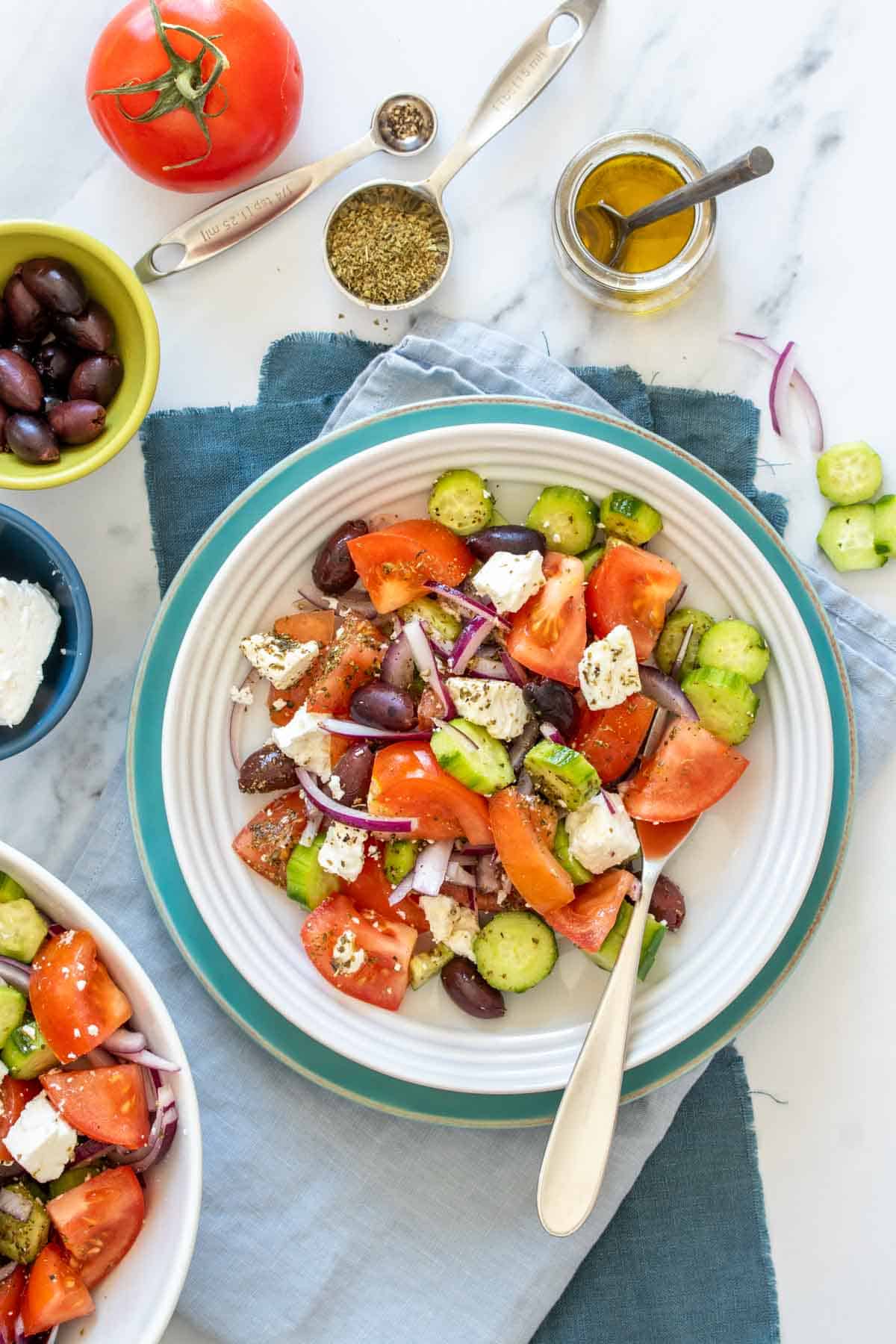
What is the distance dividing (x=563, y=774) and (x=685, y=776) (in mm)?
295

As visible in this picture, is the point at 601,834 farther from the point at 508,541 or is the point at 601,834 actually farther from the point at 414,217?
the point at 414,217

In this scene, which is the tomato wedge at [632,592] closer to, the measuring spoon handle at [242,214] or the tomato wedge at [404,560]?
the tomato wedge at [404,560]

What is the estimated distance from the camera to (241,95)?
8.45ft

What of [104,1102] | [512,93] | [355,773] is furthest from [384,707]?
[512,93]

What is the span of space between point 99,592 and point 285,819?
78 cm

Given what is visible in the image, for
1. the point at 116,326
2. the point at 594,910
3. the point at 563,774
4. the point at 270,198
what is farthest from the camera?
the point at 270,198

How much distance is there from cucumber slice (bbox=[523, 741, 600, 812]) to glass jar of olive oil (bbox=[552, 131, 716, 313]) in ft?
3.81

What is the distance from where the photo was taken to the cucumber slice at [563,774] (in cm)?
247

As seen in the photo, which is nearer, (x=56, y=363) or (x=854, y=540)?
(x=56, y=363)

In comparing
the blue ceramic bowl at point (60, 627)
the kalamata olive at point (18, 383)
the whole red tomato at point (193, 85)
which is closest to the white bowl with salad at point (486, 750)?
the blue ceramic bowl at point (60, 627)

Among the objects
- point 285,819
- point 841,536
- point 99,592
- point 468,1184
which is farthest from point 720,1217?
point 99,592

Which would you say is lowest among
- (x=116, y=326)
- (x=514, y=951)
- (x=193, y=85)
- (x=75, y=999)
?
(x=514, y=951)

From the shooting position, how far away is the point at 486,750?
252 centimetres

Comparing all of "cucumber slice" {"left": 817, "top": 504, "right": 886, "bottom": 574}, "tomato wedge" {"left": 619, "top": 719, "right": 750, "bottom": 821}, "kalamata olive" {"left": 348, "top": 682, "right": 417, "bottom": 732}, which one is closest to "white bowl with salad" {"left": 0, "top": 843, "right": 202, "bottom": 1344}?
"kalamata olive" {"left": 348, "top": 682, "right": 417, "bottom": 732}
